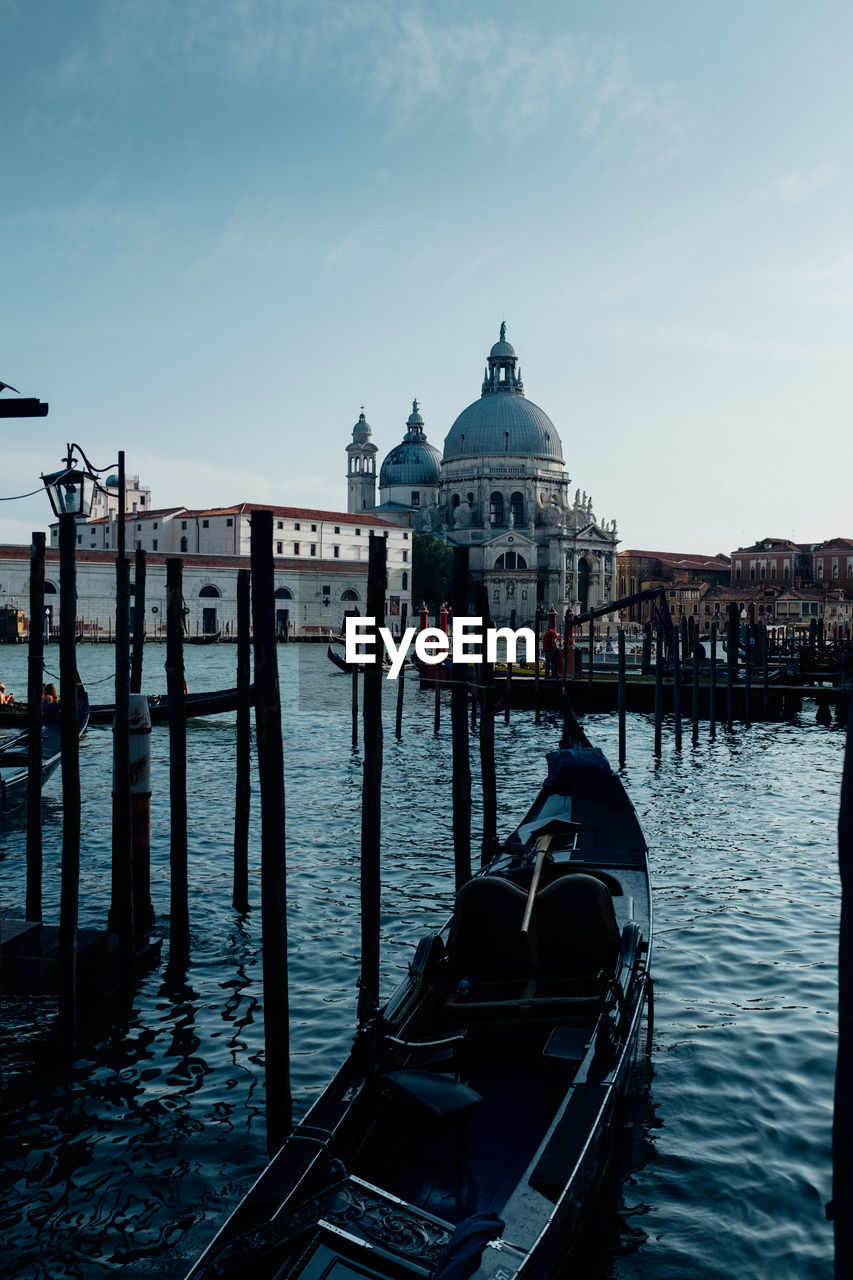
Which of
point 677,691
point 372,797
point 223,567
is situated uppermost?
point 223,567

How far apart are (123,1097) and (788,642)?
3641cm

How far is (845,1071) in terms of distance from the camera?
2.44 m

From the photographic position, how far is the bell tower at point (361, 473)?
89.7m

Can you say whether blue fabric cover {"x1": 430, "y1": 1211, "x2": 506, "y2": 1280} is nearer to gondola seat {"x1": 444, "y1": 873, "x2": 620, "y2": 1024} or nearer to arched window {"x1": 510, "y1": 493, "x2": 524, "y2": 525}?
gondola seat {"x1": 444, "y1": 873, "x2": 620, "y2": 1024}

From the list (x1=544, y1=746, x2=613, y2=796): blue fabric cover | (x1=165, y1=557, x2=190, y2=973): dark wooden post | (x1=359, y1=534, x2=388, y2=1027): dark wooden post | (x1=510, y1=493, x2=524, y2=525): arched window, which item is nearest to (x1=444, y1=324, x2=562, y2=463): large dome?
(x1=510, y1=493, x2=524, y2=525): arched window

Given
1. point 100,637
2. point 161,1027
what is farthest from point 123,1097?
point 100,637

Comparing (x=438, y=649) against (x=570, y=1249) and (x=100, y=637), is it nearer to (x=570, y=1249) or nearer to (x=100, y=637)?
(x=100, y=637)

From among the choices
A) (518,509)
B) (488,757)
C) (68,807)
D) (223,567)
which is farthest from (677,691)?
(518,509)

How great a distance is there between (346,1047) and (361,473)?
84.9 metres

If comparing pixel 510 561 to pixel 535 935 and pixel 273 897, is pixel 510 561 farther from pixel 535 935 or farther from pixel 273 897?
pixel 273 897

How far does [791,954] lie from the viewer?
841 cm

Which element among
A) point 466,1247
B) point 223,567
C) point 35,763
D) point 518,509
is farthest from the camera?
point 518,509

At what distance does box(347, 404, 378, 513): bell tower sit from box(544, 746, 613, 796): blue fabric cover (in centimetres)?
7996

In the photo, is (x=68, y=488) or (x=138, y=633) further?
(x=138, y=633)
